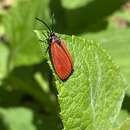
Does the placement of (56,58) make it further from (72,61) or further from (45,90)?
(45,90)

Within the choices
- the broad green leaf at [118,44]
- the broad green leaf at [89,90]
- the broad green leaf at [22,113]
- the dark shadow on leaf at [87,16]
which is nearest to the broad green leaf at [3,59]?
the broad green leaf at [22,113]

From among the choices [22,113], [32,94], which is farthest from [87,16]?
[22,113]

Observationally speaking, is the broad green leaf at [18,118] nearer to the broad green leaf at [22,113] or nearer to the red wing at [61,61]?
the broad green leaf at [22,113]

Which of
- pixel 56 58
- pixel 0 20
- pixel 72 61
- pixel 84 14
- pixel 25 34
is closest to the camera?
pixel 72 61

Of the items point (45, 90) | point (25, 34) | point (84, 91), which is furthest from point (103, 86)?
point (45, 90)

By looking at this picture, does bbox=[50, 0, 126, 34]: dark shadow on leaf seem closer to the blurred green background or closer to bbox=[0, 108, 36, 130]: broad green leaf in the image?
the blurred green background

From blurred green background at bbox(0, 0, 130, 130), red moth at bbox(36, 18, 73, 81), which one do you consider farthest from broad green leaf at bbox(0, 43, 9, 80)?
red moth at bbox(36, 18, 73, 81)

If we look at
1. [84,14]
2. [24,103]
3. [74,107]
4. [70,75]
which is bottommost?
[24,103]
